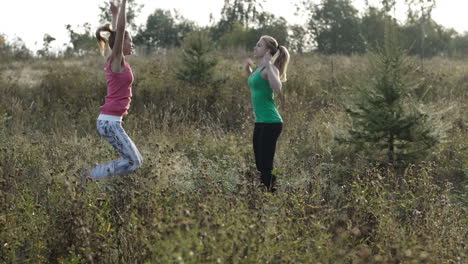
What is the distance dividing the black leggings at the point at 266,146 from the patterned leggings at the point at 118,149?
136 centimetres

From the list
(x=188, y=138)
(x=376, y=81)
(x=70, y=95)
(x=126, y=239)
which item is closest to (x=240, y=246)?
(x=126, y=239)

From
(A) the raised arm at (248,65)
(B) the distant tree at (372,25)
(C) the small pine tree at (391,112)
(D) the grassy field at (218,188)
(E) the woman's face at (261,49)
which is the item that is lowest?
(D) the grassy field at (218,188)

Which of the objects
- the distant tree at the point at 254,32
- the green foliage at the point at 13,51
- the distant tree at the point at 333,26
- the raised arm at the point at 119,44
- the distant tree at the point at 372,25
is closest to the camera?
the raised arm at the point at 119,44

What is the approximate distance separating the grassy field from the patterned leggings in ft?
0.60

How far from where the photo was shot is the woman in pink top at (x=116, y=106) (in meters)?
5.11

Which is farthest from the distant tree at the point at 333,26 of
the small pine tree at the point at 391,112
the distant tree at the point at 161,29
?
the small pine tree at the point at 391,112

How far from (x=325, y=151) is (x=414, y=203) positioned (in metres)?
2.90

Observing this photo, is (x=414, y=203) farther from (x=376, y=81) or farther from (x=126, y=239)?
(x=126, y=239)

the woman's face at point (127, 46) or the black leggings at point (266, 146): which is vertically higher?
the woman's face at point (127, 46)

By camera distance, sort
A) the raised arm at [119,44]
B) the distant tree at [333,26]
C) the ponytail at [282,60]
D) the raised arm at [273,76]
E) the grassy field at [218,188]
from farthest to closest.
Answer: the distant tree at [333,26], the ponytail at [282,60], the raised arm at [273,76], the raised arm at [119,44], the grassy field at [218,188]

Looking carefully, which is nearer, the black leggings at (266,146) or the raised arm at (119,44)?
the raised arm at (119,44)

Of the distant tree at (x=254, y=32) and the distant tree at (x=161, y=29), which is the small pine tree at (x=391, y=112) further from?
the distant tree at (x=161, y=29)

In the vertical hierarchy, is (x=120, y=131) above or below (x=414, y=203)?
above

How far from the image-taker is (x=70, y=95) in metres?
12.7
